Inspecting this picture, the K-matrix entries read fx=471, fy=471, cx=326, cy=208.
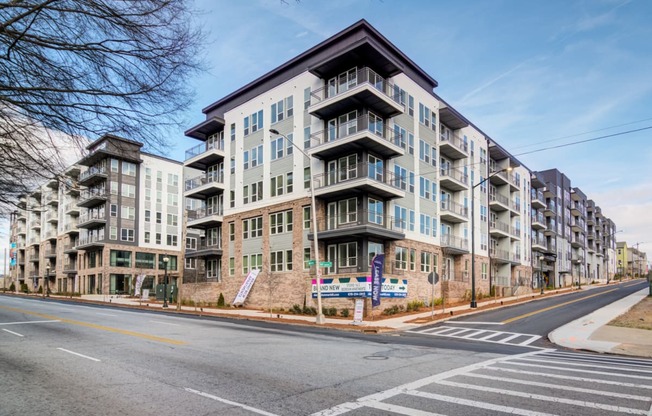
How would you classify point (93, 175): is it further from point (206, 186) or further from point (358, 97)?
point (206, 186)

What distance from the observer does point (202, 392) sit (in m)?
8.12

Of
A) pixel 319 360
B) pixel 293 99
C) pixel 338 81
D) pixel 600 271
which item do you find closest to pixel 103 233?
pixel 293 99

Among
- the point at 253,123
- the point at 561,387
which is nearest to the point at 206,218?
the point at 253,123

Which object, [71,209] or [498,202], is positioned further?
[71,209]

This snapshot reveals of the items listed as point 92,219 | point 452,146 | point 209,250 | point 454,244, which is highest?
point 452,146

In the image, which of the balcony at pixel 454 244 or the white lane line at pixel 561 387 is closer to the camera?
the white lane line at pixel 561 387

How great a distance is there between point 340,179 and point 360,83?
270 inches

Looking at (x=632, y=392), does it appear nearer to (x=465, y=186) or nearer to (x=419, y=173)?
(x=419, y=173)

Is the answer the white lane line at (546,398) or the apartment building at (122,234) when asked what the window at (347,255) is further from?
the apartment building at (122,234)

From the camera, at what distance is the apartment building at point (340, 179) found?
3331 cm

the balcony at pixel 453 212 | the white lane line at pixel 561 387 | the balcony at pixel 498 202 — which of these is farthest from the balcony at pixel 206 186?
the white lane line at pixel 561 387

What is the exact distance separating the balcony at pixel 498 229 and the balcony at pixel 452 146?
11082 millimetres

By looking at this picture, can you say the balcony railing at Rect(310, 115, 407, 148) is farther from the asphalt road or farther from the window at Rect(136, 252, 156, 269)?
the window at Rect(136, 252, 156, 269)

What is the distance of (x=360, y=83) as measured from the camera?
107ft
